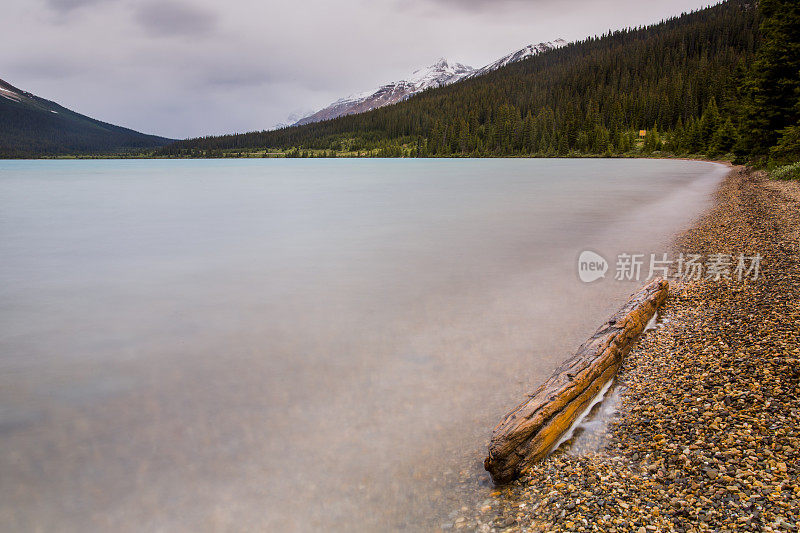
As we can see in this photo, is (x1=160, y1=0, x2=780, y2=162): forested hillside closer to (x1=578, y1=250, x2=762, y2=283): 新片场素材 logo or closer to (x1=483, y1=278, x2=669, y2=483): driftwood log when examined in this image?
(x1=578, y1=250, x2=762, y2=283): 新片场素材 logo

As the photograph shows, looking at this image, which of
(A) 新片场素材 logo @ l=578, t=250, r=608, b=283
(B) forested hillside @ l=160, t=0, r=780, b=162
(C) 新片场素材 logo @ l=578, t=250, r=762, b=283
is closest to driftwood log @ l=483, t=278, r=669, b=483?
(C) 新片场素材 logo @ l=578, t=250, r=762, b=283

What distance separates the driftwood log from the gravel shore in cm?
17

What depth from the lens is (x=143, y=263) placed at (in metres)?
14.8

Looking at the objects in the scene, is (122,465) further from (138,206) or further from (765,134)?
(765,134)

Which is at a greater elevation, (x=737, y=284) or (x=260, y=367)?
(x=737, y=284)

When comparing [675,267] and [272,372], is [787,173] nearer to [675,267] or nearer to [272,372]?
[675,267]

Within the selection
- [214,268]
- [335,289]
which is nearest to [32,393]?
[335,289]

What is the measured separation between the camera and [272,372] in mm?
7117

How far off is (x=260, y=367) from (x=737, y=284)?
9.22 m

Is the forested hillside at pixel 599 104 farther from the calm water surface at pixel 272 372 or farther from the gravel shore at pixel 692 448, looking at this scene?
the gravel shore at pixel 692 448

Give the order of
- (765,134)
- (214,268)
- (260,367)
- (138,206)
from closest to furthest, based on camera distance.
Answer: (260,367)
(214,268)
(765,134)
(138,206)

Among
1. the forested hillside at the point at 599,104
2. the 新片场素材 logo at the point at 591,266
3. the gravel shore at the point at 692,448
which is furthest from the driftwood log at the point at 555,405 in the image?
the forested hillside at the point at 599,104

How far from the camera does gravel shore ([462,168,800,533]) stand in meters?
3.43

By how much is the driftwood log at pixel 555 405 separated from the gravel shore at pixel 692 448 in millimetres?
175
